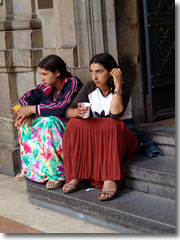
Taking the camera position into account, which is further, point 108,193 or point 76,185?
point 76,185

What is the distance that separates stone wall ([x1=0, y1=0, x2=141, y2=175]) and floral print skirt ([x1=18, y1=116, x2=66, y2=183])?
772 mm

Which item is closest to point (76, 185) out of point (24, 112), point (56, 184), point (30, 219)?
point (56, 184)

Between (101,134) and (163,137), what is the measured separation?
0.75m

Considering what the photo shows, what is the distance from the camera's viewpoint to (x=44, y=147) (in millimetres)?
4816

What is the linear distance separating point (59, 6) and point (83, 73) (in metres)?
0.81

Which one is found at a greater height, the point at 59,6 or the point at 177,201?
the point at 59,6

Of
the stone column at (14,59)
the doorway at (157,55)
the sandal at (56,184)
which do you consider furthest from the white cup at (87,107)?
the stone column at (14,59)

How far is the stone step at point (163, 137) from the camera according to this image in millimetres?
4652

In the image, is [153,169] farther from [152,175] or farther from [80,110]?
[80,110]

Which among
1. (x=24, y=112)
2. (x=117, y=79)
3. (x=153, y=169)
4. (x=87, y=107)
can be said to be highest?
(x=117, y=79)

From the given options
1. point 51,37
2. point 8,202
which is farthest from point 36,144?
point 51,37

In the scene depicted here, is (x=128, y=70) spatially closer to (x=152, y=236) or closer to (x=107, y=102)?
(x=107, y=102)

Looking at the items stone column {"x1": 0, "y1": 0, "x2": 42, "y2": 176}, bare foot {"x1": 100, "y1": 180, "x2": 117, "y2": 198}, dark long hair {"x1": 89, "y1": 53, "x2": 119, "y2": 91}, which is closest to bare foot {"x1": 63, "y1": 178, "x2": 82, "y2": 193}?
bare foot {"x1": 100, "y1": 180, "x2": 117, "y2": 198}

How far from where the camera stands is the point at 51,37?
567cm
